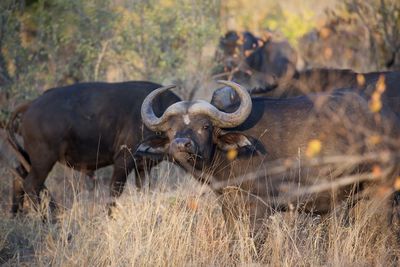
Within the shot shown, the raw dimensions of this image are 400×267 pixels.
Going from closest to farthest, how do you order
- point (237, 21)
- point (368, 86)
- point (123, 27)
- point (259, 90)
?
point (368, 86) → point (259, 90) → point (123, 27) → point (237, 21)

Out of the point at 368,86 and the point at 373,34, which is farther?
the point at 373,34

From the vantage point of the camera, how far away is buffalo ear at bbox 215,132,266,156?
616 centimetres

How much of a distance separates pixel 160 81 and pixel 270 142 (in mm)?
4977

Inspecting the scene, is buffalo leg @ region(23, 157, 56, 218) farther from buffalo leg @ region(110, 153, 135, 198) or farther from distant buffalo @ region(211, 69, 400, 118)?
distant buffalo @ region(211, 69, 400, 118)

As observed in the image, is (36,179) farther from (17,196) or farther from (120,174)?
(120,174)

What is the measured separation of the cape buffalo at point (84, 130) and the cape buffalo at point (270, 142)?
1.96 meters

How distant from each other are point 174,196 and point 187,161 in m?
0.69

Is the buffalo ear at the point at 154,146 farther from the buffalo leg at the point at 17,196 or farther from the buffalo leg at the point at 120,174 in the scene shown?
the buffalo leg at the point at 17,196

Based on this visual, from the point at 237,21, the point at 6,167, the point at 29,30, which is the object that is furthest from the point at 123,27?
the point at 237,21

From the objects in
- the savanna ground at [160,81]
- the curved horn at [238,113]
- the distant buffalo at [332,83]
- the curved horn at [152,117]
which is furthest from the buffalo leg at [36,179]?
the curved horn at [238,113]

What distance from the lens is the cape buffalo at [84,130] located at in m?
8.23

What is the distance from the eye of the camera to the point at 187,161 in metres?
6.17

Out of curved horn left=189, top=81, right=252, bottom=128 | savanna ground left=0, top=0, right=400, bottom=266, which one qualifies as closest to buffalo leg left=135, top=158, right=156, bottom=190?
savanna ground left=0, top=0, right=400, bottom=266

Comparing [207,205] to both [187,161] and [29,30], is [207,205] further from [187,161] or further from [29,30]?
[29,30]
